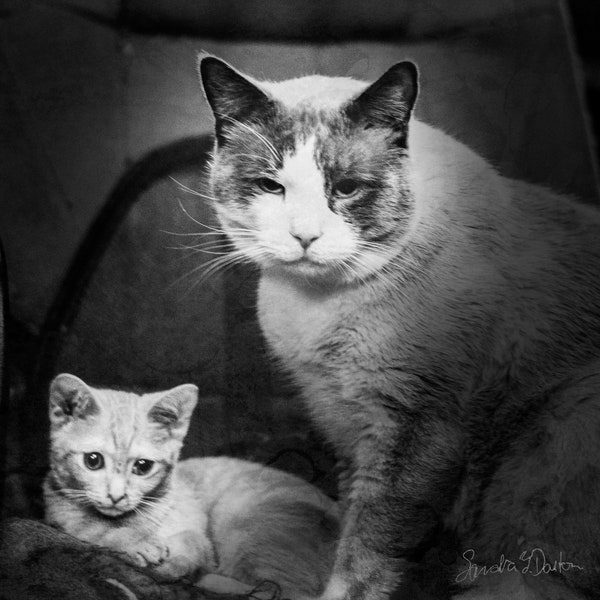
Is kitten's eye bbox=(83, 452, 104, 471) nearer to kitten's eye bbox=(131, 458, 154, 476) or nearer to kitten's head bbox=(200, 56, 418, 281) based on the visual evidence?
kitten's eye bbox=(131, 458, 154, 476)

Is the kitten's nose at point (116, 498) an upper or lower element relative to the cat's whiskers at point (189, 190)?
lower

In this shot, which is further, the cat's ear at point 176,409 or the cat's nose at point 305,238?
the cat's ear at point 176,409

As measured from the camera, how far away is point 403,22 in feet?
5.19

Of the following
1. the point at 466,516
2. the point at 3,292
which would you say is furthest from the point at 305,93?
the point at 466,516

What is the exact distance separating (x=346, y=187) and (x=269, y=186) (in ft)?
0.54

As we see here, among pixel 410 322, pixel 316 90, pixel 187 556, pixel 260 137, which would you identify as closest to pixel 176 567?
pixel 187 556

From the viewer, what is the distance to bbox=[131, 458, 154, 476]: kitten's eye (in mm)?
1465

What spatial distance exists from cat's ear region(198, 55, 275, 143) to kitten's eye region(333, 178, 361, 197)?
0.76ft

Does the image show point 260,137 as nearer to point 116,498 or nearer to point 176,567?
point 116,498

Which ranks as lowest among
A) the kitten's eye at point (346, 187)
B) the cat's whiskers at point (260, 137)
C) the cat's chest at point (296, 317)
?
the cat's chest at point (296, 317)

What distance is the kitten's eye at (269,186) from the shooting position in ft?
4.71

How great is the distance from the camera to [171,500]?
1487 millimetres

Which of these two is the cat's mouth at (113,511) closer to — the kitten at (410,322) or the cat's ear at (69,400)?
the cat's ear at (69,400)

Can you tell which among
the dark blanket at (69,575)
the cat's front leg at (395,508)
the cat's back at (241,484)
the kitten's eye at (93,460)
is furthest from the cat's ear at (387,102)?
the dark blanket at (69,575)
